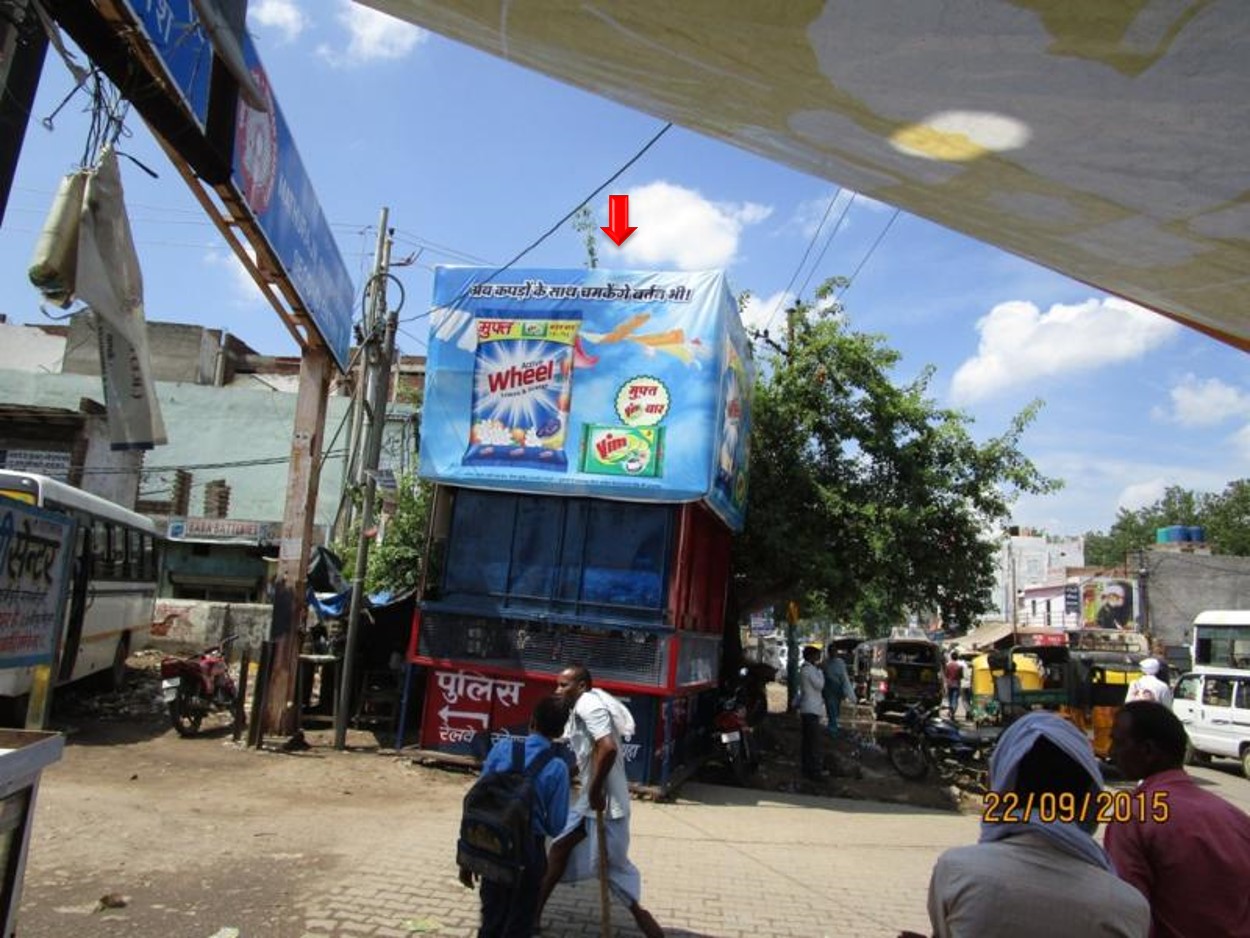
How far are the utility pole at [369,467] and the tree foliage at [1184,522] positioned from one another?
51461 mm

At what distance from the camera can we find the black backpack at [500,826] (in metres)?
3.99

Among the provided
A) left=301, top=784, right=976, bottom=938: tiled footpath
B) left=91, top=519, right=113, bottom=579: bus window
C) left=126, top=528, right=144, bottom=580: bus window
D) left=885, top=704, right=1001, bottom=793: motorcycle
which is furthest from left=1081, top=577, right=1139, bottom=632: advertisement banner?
left=91, top=519, right=113, bottom=579: bus window

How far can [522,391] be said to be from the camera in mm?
10508

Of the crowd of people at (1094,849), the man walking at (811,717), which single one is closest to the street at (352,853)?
the man walking at (811,717)

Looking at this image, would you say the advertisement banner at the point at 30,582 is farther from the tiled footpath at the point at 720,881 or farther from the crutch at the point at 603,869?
the crutch at the point at 603,869

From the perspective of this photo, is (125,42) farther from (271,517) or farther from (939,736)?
(271,517)

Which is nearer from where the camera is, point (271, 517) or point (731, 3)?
point (731, 3)

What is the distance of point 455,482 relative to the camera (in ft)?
34.4

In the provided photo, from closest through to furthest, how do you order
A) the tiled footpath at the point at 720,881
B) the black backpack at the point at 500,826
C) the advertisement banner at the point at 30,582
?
the black backpack at the point at 500,826, the advertisement banner at the point at 30,582, the tiled footpath at the point at 720,881

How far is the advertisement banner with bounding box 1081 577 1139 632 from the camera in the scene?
3828 cm

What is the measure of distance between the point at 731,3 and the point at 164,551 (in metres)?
31.8

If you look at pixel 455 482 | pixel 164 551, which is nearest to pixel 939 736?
pixel 455 482

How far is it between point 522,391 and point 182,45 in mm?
5689
